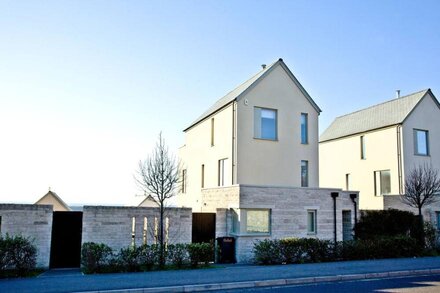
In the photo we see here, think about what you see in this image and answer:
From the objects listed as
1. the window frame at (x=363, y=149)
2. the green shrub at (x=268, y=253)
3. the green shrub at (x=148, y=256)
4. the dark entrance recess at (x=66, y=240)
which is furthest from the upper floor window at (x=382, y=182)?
the dark entrance recess at (x=66, y=240)

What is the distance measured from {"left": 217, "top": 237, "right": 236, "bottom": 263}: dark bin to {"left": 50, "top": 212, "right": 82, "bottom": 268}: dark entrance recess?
4988 millimetres

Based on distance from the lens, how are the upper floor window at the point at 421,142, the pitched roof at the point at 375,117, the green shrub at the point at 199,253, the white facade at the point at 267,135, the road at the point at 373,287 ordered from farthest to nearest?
the pitched roof at the point at 375,117, the upper floor window at the point at 421,142, the white facade at the point at 267,135, the green shrub at the point at 199,253, the road at the point at 373,287

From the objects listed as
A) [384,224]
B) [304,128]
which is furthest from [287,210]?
[304,128]

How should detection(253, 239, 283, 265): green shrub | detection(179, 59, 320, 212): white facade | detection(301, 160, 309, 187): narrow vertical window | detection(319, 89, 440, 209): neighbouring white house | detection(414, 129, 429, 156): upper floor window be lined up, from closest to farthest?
detection(253, 239, 283, 265): green shrub < detection(179, 59, 320, 212): white facade < detection(301, 160, 309, 187): narrow vertical window < detection(319, 89, 440, 209): neighbouring white house < detection(414, 129, 429, 156): upper floor window

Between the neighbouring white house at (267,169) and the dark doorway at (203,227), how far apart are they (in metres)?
0.24

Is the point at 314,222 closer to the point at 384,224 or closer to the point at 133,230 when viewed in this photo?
the point at 384,224

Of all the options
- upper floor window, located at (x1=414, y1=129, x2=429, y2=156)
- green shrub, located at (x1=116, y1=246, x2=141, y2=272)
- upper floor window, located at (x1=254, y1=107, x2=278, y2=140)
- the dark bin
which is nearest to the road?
green shrub, located at (x1=116, y1=246, x2=141, y2=272)

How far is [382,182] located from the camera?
86.4ft

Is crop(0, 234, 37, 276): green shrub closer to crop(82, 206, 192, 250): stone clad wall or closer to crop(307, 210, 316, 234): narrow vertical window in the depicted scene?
crop(82, 206, 192, 250): stone clad wall

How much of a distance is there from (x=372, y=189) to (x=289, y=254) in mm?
13578

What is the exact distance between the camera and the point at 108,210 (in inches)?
580

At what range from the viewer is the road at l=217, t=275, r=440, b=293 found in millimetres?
10148

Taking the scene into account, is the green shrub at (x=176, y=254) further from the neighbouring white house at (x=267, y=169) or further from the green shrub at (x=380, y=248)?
the green shrub at (x=380, y=248)

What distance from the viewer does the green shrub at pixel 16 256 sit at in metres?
12.1
